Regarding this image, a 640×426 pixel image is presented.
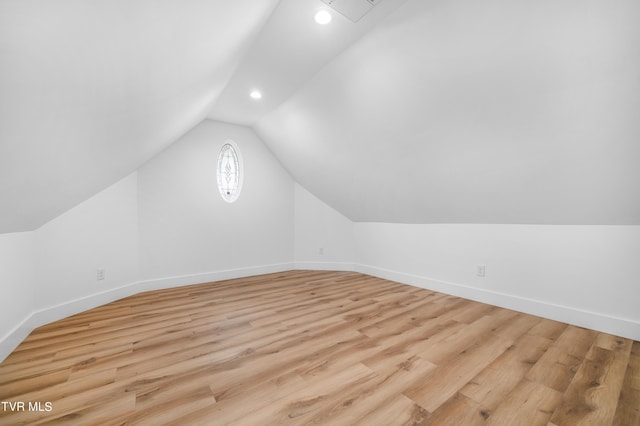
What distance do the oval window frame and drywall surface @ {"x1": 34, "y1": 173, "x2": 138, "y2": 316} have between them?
3.83 ft

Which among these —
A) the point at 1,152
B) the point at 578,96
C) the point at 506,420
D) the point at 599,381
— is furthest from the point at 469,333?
the point at 1,152

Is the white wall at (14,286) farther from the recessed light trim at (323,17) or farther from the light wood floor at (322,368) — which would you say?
the recessed light trim at (323,17)

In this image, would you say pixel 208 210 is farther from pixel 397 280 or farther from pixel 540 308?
pixel 540 308

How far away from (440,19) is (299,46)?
3.75 ft

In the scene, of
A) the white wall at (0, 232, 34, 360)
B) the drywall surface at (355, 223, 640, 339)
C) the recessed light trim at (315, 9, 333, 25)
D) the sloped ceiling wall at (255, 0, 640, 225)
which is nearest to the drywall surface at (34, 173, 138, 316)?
the white wall at (0, 232, 34, 360)

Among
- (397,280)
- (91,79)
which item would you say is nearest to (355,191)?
(397,280)

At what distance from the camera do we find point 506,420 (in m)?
1.20

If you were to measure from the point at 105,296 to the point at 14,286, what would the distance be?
0.95 meters

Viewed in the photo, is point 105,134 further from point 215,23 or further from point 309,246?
point 309,246

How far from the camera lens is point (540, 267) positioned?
2531 millimetres

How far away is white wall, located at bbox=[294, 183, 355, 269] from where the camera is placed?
4.61 meters

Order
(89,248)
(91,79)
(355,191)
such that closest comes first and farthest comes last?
(91,79) < (89,248) < (355,191)

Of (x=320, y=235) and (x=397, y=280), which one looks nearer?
(x=397, y=280)

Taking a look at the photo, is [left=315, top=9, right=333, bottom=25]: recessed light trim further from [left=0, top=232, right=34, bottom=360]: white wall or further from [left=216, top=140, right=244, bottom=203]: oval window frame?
[left=0, top=232, right=34, bottom=360]: white wall
